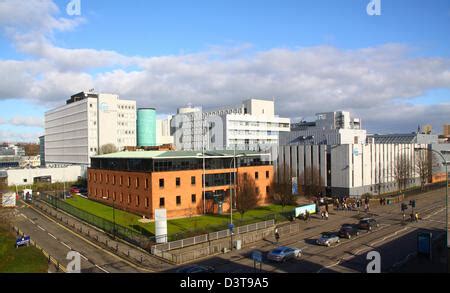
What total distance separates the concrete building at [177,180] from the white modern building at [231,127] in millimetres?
39993

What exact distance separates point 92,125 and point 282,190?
267 feet

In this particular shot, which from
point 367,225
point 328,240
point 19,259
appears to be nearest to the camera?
point 19,259

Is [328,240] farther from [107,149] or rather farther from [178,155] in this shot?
[107,149]

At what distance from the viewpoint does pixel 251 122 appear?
108750 millimetres

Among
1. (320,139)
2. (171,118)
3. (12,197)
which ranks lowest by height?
(12,197)

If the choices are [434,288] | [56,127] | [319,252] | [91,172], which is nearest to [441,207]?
[319,252]

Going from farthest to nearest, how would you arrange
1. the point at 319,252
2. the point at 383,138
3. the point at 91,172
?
the point at 383,138 → the point at 91,172 → the point at 319,252

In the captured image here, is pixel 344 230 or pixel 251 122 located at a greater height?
pixel 251 122

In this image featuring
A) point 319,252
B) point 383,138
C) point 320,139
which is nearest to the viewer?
point 319,252

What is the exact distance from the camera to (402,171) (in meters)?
69.2

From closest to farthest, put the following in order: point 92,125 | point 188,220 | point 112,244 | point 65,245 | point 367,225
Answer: point 112,244
point 65,245
point 367,225
point 188,220
point 92,125

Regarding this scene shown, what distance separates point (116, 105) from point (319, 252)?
3919 inches

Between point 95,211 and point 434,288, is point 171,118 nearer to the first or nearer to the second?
point 95,211

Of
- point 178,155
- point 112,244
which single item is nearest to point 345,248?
point 112,244
